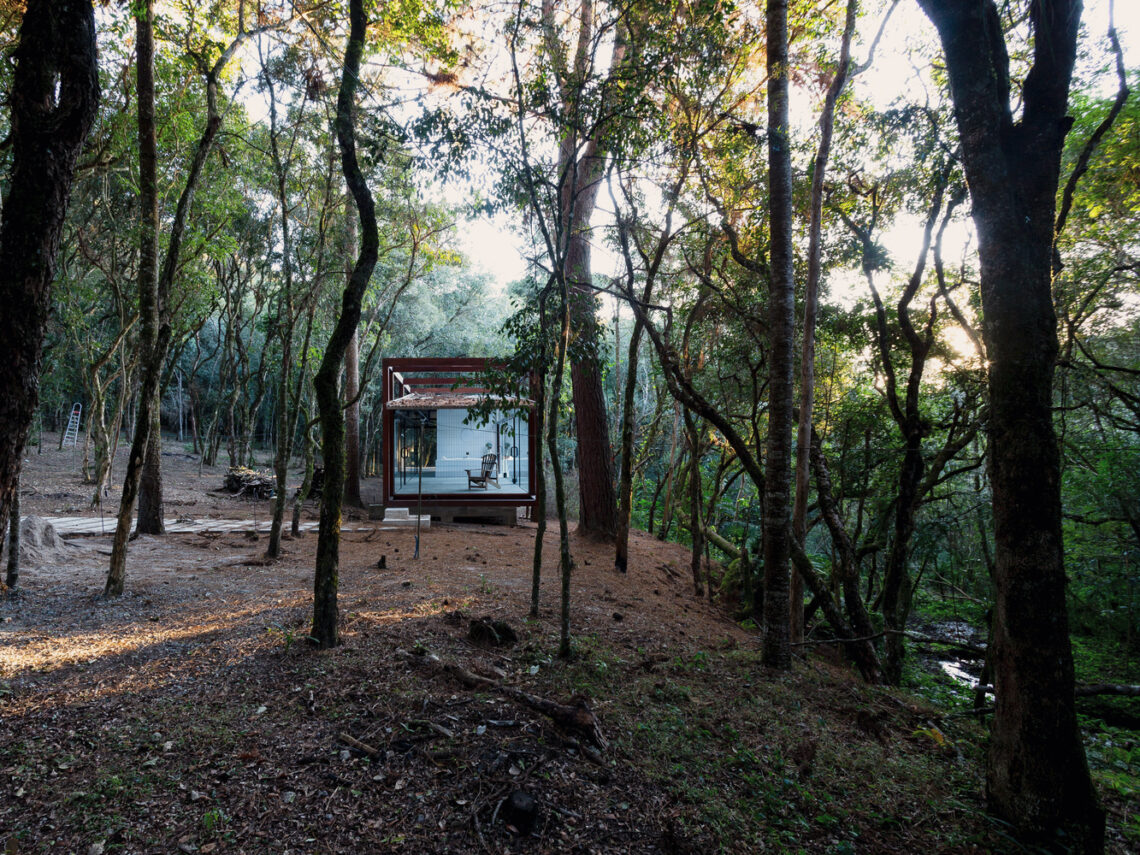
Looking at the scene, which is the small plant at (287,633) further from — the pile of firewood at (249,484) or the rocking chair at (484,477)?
the pile of firewood at (249,484)

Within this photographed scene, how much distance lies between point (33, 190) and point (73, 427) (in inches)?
983

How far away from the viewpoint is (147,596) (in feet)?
17.2

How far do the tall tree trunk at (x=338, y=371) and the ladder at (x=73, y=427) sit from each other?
75.3ft

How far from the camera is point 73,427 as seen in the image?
69.5 ft

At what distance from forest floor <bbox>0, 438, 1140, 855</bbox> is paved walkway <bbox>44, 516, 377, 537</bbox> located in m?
3.79

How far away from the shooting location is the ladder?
2014cm

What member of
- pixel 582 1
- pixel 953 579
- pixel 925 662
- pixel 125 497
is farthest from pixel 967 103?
pixel 953 579

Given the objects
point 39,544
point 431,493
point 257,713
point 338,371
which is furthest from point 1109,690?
point 431,493

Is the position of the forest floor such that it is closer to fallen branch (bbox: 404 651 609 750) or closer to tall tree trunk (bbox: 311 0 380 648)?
fallen branch (bbox: 404 651 609 750)

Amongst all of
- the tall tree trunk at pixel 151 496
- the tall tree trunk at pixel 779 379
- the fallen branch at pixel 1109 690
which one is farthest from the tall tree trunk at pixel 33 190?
the tall tree trunk at pixel 151 496

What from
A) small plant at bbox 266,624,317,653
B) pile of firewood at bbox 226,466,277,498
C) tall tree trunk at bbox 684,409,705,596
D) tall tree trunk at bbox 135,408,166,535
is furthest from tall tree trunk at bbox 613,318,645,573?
pile of firewood at bbox 226,466,277,498

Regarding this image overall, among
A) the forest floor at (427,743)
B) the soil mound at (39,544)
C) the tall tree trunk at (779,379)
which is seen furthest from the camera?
the soil mound at (39,544)

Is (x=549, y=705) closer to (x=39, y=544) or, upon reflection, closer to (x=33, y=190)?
(x=33, y=190)

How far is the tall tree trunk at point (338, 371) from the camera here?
3.67 m
